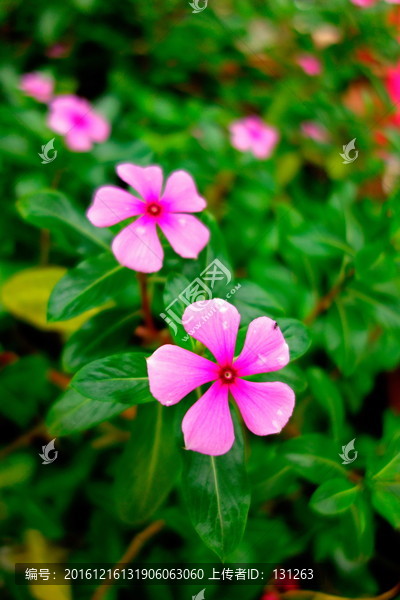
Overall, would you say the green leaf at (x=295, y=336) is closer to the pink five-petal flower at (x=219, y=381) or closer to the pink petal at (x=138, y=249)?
the pink five-petal flower at (x=219, y=381)

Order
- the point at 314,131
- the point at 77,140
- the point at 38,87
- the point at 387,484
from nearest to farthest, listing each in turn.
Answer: the point at 387,484 → the point at 77,140 → the point at 38,87 → the point at 314,131

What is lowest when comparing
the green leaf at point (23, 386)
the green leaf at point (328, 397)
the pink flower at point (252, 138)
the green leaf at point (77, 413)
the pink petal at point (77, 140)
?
the green leaf at point (23, 386)

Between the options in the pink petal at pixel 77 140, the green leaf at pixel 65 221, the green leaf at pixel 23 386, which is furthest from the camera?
the pink petal at pixel 77 140

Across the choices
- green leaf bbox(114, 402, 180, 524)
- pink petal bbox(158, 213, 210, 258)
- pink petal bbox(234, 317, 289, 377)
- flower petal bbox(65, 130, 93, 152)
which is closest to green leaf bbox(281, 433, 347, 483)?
green leaf bbox(114, 402, 180, 524)

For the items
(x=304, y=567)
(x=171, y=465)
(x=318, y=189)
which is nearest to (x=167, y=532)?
(x=304, y=567)

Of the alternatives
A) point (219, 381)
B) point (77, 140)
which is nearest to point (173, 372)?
point (219, 381)

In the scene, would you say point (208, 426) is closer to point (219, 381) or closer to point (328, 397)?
point (219, 381)

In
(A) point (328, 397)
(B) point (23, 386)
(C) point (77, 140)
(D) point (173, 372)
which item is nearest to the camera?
(D) point (173, 372)

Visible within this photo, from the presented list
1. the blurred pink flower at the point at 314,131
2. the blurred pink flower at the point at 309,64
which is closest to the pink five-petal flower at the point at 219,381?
the blurred pink flower at the point at 314,131
